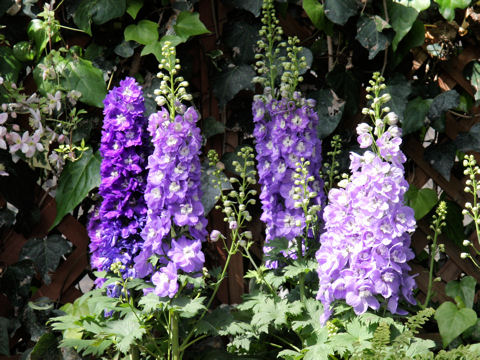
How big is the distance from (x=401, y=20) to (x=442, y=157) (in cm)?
52

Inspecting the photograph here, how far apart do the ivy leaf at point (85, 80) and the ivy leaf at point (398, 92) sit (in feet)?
3.44

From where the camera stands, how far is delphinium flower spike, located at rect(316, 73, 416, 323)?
6.42 feet

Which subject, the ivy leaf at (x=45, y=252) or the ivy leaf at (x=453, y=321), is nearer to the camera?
the ivy leaf at (x=453, y=321)

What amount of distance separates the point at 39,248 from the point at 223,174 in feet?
2.51

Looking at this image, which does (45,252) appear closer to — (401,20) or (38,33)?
(38,33)

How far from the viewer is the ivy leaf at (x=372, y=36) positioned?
254cm

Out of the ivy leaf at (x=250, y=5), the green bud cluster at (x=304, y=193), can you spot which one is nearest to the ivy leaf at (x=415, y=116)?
the green bud cluster at (x=304, y=193)

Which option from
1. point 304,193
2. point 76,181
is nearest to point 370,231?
point 304,193

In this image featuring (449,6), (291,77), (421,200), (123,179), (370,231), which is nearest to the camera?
(370,231)

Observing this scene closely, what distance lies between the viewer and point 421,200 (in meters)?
2.61

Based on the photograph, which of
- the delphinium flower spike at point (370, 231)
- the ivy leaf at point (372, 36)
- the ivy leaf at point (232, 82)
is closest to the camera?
the delphinium flower spike at point (370, 231)

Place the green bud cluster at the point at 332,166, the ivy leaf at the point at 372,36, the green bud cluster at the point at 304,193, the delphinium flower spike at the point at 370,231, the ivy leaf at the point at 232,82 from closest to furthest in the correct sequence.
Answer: the delphinium flower spike at the point at 370,231, the green bud cluster at the point at 304,193, the green bud cluster at the point at 332,166, the ivy leaf at the point at 372,36, the ivy leaf at the point at 232,82

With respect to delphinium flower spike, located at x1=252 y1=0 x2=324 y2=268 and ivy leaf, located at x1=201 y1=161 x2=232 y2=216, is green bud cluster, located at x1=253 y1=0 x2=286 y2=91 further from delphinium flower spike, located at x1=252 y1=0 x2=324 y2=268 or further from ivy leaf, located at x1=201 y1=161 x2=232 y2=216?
ivy leaf, located at x1=201 y1=161 x2=232 y2=216

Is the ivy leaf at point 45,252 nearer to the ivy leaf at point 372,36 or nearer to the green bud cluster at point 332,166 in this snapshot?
the green bud cluster at point 332,166
